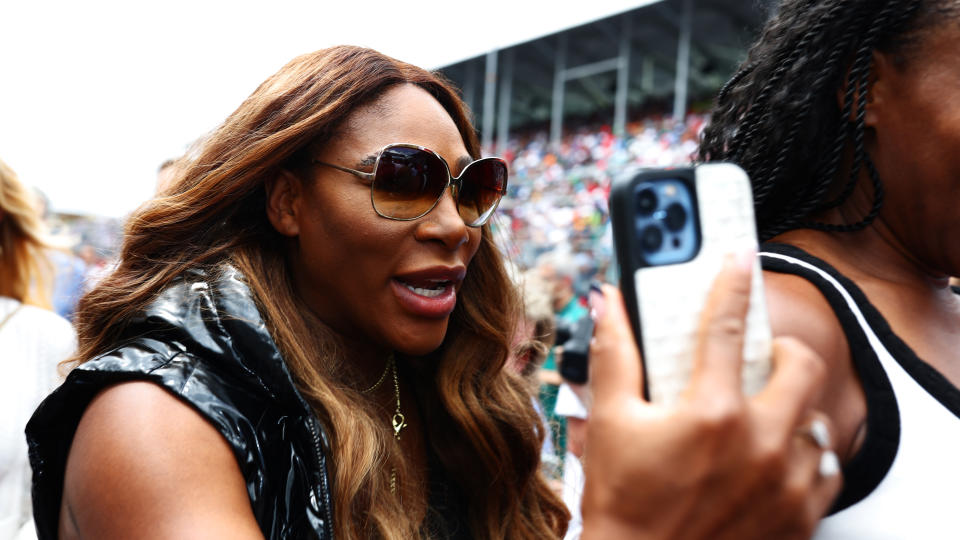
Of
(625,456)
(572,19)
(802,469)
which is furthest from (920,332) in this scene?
(572,19)

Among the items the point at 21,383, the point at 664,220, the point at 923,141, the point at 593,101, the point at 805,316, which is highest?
the point at 593,101

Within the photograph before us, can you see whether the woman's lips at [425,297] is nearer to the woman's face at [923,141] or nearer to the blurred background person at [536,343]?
the blurred background person at [536,343]

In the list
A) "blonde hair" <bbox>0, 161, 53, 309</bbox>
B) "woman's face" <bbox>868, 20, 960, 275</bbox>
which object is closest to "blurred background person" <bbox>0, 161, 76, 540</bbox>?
"blonde hair" <bbox>0, 161, 53, 309</bbox>

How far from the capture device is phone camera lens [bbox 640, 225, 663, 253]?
670mm

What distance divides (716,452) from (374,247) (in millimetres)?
1237

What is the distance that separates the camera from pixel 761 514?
60 centimetres

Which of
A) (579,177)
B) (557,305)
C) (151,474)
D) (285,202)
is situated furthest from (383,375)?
(579,177)

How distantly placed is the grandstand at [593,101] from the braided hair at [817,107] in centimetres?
1085

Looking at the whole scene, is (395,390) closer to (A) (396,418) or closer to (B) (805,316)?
(A) (396,418)

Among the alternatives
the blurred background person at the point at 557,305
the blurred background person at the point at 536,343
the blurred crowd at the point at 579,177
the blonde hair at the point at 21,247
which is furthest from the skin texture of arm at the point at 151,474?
the blurred crowd at the point at 579,177

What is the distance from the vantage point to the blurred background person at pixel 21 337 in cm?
259

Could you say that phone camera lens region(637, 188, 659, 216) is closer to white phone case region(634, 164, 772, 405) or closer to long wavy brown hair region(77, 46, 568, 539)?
white phone case region(634, 164, 772, 405)

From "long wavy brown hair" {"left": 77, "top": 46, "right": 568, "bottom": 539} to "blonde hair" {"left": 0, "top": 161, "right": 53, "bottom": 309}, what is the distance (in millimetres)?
1621

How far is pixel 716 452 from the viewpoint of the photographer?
0.58 metres
